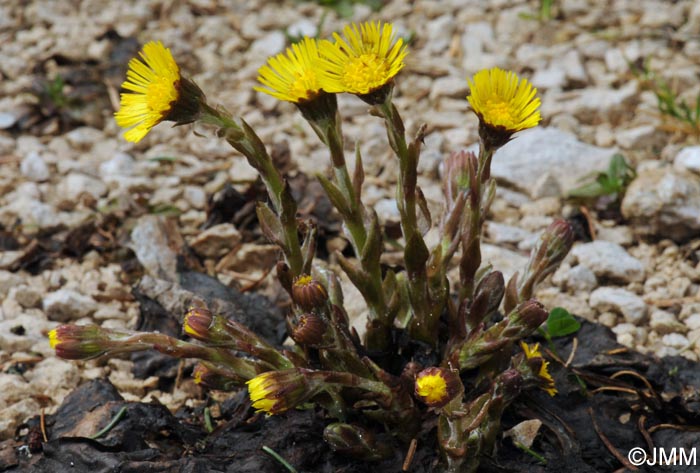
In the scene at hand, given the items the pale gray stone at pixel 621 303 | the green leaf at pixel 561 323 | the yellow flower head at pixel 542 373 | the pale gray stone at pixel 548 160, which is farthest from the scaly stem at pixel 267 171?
the pale gray stone at pixel 548 160

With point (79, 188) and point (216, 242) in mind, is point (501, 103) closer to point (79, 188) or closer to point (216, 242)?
point (216, 242)

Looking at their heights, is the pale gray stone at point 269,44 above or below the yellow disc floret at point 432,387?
above

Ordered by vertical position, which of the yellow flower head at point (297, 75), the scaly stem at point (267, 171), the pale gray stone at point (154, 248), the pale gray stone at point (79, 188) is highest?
the yellow flower head at point (297, 75)

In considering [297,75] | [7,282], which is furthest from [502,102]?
[7,282]

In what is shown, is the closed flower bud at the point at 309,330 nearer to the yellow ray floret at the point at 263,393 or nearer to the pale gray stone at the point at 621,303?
the yellow ray floret at the point at 263,393

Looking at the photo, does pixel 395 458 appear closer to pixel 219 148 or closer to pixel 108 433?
pixel 108 433

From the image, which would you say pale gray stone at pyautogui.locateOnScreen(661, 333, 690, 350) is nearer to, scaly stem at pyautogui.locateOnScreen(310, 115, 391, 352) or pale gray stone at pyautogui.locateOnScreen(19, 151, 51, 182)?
scaly stem at pyautogui.locateOnScreen(310, 115, 391, 352)

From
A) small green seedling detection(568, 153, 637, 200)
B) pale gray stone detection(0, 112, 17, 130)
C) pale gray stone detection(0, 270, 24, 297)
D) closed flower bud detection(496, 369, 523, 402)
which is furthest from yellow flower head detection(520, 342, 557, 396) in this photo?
pale gray stone detection(0, 112, 17, 130)
